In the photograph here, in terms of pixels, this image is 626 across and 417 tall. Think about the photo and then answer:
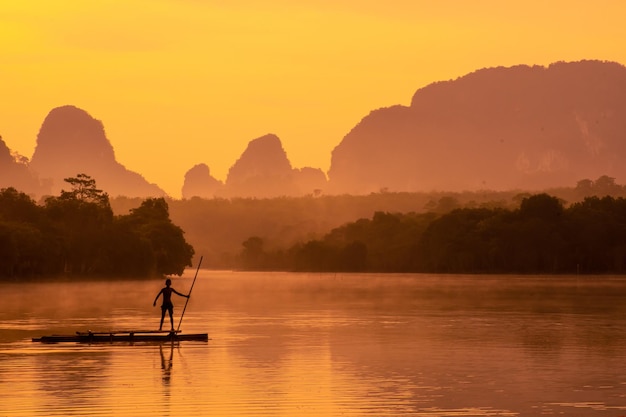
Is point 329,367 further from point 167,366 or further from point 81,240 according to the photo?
point 81,240

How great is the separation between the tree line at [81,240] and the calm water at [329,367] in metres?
81.8

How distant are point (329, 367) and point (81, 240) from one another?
132797 millimetres

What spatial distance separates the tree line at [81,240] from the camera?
501ft

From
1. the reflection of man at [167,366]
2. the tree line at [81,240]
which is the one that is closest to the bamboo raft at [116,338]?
the reflection of man at [167,366]

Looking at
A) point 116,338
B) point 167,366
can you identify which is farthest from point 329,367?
point 116,338

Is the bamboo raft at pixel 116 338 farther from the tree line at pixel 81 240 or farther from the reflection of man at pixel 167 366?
the tree line at pixel 81 240

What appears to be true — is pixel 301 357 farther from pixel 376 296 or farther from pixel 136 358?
pixel 376 296

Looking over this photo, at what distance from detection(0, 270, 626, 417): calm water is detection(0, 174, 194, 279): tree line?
81819 mm

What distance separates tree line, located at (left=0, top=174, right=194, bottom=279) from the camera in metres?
153

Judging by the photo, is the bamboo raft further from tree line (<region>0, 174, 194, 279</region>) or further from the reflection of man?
tree line (<region>0, 174, 194, 279</region>)

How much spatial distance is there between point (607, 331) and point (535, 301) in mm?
37219

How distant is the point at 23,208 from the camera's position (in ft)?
552

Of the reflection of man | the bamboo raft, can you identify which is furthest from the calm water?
the bamboo raft

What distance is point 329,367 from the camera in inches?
1570
